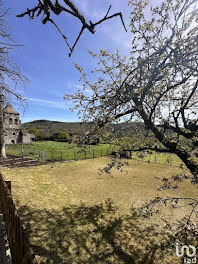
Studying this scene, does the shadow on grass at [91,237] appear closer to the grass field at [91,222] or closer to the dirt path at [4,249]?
the grass field at [91,222]

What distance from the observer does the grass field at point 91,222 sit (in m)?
4.28

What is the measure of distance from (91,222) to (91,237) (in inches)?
36.6

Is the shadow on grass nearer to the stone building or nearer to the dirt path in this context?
the dirt path

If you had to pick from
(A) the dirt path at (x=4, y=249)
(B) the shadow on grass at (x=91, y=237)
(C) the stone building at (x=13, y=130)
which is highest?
(C) the stone building at (x=13, y=130)

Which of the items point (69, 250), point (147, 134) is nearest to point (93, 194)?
point (69, 250)

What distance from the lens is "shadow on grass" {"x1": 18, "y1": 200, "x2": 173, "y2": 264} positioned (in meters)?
4.17

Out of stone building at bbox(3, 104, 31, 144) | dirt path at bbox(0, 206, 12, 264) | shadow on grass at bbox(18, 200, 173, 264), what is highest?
stone building at bbox(3, 104, 31, 144)

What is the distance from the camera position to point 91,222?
591 cm

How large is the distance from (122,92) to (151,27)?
222 centimetres

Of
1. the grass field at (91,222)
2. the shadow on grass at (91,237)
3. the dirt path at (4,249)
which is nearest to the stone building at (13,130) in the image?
the grass field at (91,222)

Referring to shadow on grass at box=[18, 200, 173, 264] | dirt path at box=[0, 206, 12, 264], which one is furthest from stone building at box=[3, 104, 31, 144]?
dirt path at box=[0, 206, 12, 264]

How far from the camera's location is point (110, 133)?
4.46 meters

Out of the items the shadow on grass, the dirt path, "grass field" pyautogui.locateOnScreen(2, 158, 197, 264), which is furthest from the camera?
"grass field" pyautogui.locateOnScreen(2, 158, 197, 264)

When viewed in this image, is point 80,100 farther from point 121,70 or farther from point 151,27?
point 151,27
